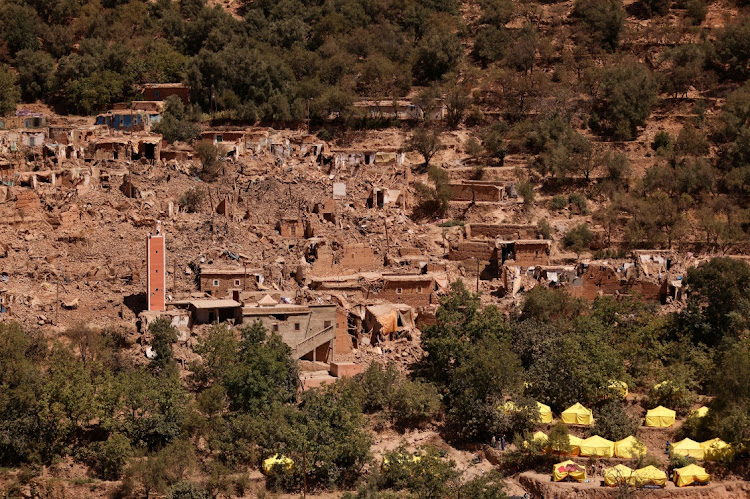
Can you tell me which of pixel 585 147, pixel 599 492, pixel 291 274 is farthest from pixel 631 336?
pixel 585 147

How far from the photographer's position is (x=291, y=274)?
32844mm

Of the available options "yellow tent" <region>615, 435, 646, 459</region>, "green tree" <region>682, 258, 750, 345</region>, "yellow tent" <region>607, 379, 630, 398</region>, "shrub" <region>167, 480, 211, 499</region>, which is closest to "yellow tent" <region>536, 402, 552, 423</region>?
"yellow tent" <region>607, 379, 630, 398</region>

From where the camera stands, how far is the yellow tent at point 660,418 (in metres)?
28.8

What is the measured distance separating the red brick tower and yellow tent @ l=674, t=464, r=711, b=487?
11743 mm

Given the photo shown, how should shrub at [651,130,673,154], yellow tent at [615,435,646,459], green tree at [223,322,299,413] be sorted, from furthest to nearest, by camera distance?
shrub at [651,130,673,154], green tree at [223,322,299,413], yellow tent at [615,435,646,459]

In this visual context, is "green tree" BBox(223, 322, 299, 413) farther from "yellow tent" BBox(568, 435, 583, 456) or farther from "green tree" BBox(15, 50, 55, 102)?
"green tree" BBox(15, 50, 55, 102)

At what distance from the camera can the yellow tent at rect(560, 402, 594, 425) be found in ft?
94.6

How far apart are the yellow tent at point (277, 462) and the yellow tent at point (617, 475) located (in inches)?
241

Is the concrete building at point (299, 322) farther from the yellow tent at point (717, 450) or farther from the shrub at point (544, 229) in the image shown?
the yellow tent at point (717, 450)

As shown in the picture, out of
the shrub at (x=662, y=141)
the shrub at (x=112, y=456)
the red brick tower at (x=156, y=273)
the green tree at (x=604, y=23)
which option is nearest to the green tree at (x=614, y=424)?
the shrub at (x=112, y=456)

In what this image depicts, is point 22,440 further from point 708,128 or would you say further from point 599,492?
point 708,128

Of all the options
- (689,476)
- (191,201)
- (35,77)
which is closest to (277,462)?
(689,476)

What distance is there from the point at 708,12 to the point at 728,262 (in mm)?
22873

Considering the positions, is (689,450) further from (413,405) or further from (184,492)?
(184,492)
